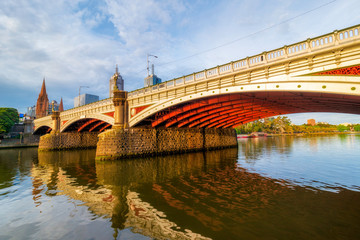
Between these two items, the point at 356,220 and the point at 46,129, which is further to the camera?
the point at 46,129

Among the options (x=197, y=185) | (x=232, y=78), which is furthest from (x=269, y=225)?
(x=232, y=78)

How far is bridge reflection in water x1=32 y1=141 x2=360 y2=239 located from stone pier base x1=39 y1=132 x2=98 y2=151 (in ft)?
106

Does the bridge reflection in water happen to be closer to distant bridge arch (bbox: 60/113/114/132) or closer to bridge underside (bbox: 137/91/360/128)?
bridge underside (bbox: 137/91/360/128)

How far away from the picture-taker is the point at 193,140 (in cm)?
3034

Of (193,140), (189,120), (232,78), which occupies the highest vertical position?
(232,78)

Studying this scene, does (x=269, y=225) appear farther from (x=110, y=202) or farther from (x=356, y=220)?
(x=110, y=202)

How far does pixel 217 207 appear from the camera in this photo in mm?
7570

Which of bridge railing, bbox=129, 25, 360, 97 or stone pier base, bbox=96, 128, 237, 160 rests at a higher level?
bridge railing, bbox=129, 25, 360, 97

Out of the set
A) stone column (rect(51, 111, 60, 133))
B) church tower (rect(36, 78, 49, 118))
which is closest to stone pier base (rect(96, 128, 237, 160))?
stone column (rect(51, 111, 60, 133))

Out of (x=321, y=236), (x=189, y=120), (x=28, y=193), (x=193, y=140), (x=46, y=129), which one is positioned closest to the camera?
(x=321, y=236)

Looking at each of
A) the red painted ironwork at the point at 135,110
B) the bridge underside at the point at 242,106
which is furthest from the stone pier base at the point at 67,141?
the bridge underside at the point at 242,106

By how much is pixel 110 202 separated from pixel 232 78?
13543mm

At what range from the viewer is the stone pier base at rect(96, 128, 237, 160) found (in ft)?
71.8

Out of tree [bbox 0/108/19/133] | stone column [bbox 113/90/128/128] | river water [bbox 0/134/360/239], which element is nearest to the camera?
river water [bbox 0/134/360/239]
